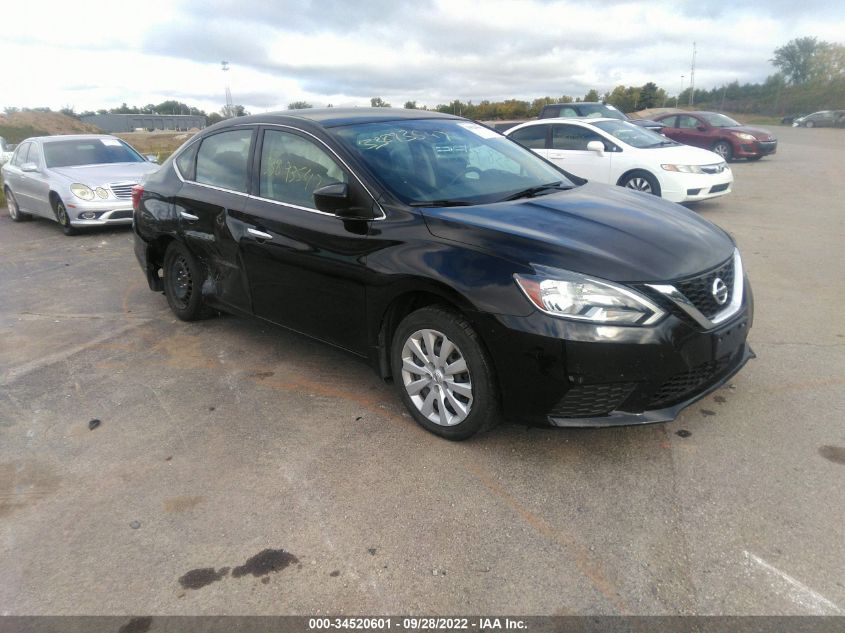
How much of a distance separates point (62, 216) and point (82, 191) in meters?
0.60

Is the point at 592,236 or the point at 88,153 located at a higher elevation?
the point at 88,153

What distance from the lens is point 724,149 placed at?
18812 mm

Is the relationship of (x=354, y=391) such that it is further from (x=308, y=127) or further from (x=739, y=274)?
(x=739, y=274)

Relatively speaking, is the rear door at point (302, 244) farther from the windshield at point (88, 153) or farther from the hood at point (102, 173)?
the windshield at point (88, 153)

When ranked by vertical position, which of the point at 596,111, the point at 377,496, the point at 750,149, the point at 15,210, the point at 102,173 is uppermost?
the point at 596,111

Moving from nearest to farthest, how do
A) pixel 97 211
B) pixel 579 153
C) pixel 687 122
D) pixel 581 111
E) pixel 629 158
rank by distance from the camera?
pixel 97 211 → pixel 629 158 → pixel 579 153 → pixel 581 111 → pixel 687 122

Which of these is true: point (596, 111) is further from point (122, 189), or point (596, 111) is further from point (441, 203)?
point (441, 203)

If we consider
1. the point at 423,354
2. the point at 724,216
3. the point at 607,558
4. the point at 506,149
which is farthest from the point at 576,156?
the point at 607,558

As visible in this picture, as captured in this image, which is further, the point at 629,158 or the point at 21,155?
the point at 21,155

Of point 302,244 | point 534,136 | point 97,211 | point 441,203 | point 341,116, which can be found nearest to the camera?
point 441,203

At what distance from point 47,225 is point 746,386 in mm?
11559

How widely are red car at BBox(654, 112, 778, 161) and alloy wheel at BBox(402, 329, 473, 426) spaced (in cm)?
1810

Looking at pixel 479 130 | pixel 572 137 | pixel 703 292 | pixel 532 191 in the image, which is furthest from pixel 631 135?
pixel 703 292

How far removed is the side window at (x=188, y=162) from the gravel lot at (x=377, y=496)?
138cm
